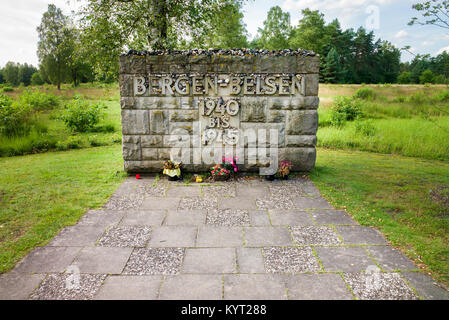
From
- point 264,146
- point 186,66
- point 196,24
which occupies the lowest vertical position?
point 264,146

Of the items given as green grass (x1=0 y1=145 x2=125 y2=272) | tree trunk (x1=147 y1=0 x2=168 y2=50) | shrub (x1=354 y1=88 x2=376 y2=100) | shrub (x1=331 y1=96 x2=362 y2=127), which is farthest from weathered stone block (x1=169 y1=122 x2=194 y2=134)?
shrub (x1=354 y1=88 x2=376 y2=100)

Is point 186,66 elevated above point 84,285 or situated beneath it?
elevated above

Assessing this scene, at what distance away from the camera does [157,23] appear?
28.6ft

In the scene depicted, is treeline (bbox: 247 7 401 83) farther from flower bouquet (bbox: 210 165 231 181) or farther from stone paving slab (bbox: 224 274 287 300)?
stone paving slab (bbox: 224 274 287 300)

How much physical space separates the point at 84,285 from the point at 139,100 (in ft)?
13.8

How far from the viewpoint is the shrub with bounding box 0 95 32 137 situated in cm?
991

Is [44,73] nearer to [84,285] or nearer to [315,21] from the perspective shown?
[315,21]

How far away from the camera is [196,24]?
10.0 m

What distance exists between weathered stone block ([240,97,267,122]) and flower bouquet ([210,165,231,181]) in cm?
116

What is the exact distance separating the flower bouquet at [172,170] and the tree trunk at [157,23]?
4.52m

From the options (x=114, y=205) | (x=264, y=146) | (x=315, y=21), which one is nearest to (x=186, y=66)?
(x=264, y=146)

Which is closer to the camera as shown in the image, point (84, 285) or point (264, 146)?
point (84, 285)

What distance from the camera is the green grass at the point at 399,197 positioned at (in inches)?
144

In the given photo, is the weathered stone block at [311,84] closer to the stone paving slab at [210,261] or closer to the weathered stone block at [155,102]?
the weathered stone block at [155,102]
